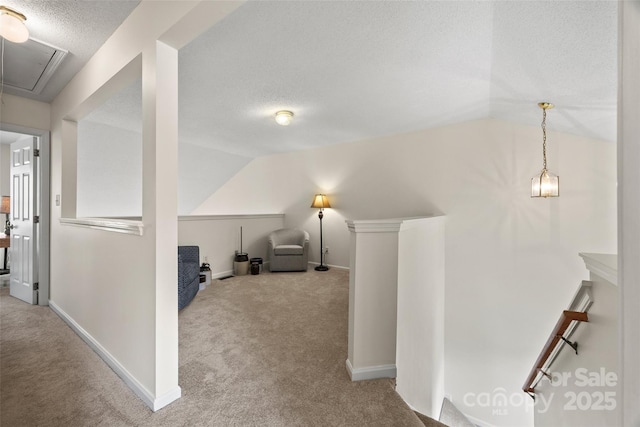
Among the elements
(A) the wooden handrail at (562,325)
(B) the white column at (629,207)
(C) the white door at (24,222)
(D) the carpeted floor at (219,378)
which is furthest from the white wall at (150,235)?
(A) the wooden handrail at (562,325)

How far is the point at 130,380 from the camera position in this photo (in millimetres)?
1747

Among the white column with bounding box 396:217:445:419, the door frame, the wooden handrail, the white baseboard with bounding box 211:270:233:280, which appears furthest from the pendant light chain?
the door frame

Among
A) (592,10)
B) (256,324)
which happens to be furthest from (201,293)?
(592,10)

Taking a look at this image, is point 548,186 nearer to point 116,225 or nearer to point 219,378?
point 219,378

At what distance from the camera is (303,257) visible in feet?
15.9

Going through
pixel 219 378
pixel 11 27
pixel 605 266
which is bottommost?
pixel 219 378

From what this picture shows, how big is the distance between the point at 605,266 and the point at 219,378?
2.16m

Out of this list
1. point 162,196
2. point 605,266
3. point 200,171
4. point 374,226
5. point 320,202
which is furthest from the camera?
point 200,171

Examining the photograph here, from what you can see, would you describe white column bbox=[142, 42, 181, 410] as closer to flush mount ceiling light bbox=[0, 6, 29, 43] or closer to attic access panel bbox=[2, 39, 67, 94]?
flush mount ceiling light bbox=[0, 6, 29, 43]

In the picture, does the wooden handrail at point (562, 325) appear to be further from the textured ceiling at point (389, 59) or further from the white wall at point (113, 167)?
the white wall at point (113, 167)

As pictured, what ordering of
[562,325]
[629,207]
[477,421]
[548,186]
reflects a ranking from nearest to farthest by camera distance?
[629,207] → [562,325] → [548,186] → [477,421]

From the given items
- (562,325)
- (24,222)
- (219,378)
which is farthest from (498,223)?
(24,222)

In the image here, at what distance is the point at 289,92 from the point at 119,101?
1961 mm

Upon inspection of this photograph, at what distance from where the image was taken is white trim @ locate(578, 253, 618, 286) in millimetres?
1022
